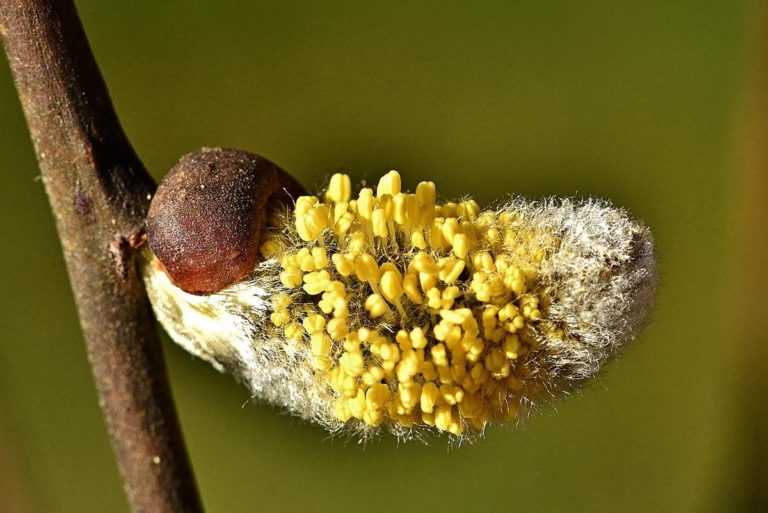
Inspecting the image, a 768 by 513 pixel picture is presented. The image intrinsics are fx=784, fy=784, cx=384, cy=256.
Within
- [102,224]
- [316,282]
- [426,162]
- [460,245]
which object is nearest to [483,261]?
[460,245]

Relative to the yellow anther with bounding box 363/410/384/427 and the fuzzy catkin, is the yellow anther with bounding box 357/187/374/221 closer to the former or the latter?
the fuzzy catkin

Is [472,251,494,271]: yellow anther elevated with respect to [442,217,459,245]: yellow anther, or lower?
lower

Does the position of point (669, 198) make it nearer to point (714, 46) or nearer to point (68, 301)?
point (714, 46)

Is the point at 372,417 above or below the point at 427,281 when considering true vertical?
below

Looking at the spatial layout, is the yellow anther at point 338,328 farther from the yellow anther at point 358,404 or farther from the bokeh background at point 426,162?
the bokeh background at point 426,162

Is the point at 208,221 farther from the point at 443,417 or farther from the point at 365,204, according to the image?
the point at 443,417

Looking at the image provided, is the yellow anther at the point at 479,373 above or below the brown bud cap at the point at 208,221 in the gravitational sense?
below

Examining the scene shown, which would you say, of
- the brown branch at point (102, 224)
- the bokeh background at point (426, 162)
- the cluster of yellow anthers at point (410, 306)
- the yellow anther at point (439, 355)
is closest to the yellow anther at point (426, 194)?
the cluster of yellow anthers at point (410, 306)

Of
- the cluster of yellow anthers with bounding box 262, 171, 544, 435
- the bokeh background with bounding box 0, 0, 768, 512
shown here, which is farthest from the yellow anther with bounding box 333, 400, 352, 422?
the bokeh background with bounding box 0, 0, 768, 512
